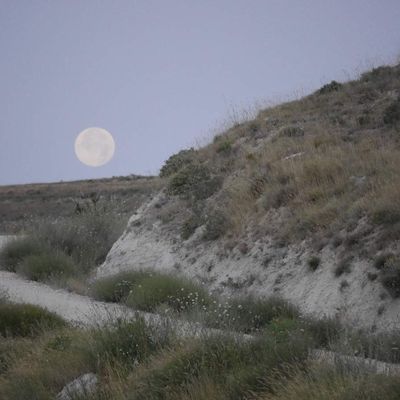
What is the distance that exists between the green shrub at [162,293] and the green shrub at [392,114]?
686 cm

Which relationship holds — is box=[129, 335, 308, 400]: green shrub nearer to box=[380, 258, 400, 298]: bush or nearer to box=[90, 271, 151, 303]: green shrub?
box=[380, 258, 400, 298]: bush

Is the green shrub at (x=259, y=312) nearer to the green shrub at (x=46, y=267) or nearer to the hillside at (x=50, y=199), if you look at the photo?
the green shrub at (x=46, y=267)

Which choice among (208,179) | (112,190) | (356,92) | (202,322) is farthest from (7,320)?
(112,190)

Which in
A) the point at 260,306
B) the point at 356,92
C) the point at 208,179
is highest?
the point at 356,92

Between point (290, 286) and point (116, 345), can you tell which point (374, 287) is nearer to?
point (290, 286)

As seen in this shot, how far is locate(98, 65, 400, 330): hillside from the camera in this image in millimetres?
9570

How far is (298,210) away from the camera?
482 inches

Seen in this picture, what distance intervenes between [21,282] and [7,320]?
20.6ft

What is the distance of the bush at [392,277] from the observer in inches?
332

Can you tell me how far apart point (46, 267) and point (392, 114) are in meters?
11.1

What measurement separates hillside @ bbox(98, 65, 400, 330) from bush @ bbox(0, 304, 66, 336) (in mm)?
3778

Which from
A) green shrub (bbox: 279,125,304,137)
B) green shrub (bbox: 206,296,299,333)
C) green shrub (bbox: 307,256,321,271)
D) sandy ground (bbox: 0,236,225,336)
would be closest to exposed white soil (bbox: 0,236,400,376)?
sandy ground (bbox: 0,236,225,336)

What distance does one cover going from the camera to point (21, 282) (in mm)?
16484

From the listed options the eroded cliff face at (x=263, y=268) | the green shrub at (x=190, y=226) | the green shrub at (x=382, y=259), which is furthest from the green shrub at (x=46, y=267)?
the green shrub at (x=382, y=259)
